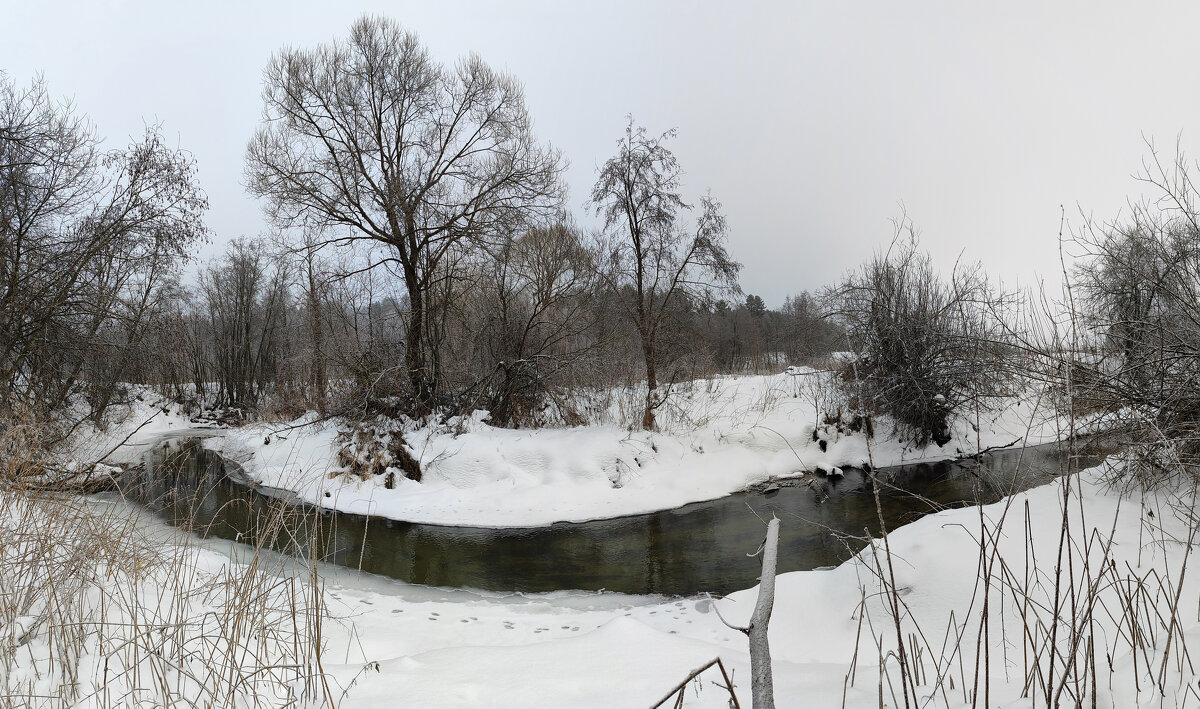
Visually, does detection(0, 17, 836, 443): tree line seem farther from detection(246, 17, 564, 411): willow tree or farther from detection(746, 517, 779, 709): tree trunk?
detection(746, 517, 779, 709): tree trunk

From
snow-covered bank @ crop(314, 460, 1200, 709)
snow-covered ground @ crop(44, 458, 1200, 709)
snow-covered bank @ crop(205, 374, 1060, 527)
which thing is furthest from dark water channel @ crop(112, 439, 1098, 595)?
snow-covered bank @ crop(314, 460, 1200, 709)

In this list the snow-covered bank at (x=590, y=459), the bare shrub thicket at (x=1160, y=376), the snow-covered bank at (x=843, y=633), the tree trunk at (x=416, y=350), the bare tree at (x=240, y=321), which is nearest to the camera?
the snow-covered bank at (x=843, y=633)

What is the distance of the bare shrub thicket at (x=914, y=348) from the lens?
13336 millimetres

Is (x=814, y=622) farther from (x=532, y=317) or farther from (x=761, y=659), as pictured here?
(x=532, y=317)

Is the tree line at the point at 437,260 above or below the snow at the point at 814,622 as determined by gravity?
above

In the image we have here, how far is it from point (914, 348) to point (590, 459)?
8221 mm

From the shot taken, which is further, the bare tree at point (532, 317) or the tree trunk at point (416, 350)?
the tree trunk at point (416, 350)

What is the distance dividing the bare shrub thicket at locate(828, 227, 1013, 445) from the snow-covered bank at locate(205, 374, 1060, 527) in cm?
84

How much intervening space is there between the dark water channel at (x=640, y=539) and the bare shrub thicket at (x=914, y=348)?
172 centimetres

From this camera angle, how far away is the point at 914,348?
13758 millimetres

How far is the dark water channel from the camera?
25.2 feet

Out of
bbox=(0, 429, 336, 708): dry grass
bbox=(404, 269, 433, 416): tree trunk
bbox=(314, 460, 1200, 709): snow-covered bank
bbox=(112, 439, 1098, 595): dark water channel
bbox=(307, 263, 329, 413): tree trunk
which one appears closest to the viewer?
bbox=(314, 460, 1200, 709): snow-covered bank

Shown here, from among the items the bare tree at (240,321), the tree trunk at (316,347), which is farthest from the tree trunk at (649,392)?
the bare tree at (240,321)

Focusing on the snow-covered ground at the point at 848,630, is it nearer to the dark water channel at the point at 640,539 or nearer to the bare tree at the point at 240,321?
the dark water channel at the point at 640,539
